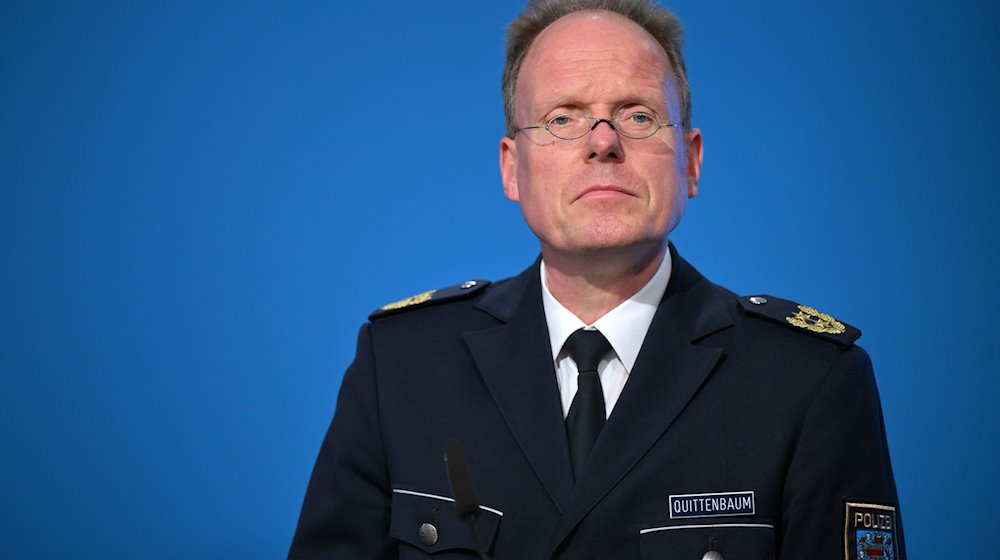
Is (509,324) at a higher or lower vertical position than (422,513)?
higher

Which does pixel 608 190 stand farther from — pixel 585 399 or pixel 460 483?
pixel 460 483

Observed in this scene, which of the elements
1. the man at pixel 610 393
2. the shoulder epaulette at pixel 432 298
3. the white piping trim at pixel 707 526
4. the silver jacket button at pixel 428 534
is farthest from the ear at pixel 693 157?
the silver jacket button at pixel 428 534

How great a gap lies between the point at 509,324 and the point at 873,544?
63 cm

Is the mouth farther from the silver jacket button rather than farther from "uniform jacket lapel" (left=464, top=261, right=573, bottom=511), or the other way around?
the silver jacket button

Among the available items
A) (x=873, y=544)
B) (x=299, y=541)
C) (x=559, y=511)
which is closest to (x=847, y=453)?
(x=873, y=544)

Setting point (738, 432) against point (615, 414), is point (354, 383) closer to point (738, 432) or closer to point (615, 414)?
point (615, 414)

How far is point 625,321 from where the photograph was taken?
61.7 inches

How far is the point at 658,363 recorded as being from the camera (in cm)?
153

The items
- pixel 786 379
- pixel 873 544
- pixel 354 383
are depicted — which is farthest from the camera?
pixel 354 383

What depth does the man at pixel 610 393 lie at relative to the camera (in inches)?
56.3

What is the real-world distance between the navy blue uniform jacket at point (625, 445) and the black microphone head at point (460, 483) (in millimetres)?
371

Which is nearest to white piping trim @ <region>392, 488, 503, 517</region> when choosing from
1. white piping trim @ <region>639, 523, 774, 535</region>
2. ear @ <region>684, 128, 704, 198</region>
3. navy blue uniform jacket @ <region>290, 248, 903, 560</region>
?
navy blue uniform jacket @ <region>290, 248, 903, 560</region>

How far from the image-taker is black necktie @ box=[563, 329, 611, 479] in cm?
149

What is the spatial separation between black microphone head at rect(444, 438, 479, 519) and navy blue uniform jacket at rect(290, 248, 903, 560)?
1.22 feet
